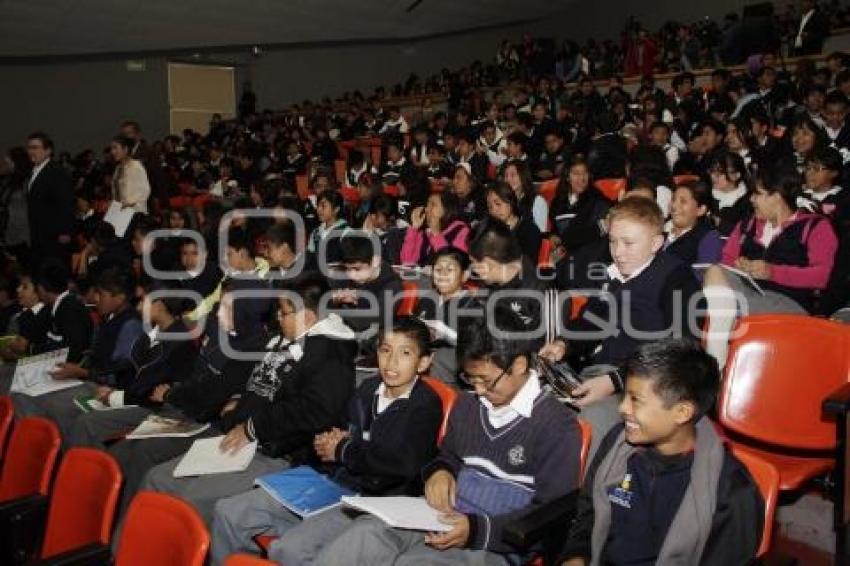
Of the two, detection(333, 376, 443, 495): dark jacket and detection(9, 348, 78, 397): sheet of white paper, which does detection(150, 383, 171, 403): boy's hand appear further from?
detection(333, 376, 443, 495): dark jacket

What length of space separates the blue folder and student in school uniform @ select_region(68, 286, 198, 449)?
1193 millimetres

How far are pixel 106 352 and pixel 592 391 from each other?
8.84 ft

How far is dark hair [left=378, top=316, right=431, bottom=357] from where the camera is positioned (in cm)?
263

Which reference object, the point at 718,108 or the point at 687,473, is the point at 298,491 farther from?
the point at 718,108

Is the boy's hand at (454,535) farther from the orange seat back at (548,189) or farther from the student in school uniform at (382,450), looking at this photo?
the orange seat back at (548,189)

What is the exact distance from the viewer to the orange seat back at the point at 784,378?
2.62 meters

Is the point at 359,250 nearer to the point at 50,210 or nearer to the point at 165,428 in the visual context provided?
the point at 165,428

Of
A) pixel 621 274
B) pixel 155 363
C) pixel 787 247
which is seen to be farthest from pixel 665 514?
pixel 155 363

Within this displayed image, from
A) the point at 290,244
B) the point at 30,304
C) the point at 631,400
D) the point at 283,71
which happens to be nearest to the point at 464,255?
the point at 290,244

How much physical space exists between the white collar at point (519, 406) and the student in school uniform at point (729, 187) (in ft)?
9.05

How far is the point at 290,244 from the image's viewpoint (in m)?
4.58

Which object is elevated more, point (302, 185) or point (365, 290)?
point (302, 185)

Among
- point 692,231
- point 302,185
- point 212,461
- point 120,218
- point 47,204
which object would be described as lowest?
point 212,461

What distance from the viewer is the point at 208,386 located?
3.52m
